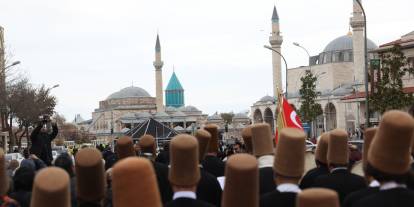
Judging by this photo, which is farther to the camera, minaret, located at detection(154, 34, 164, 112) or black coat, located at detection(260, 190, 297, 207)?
minaret, located at detection(154, 34, 164, 112)

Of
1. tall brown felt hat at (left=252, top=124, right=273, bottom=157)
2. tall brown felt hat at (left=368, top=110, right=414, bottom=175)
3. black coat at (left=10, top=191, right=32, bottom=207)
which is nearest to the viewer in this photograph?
tall brown felt hat at (left=368, top=110, right=414, bottom=175)

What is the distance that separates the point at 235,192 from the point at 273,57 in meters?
95.6

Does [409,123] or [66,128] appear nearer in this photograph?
[409,123]

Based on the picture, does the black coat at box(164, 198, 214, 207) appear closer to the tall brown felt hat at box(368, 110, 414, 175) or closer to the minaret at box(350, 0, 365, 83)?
the tall brown felt hat at box(368, 110, 414, 175)

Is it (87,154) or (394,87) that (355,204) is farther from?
(394,87)

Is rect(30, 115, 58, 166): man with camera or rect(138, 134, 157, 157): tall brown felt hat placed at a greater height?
rect(138, 134, 157, 157): tall brown felt hat

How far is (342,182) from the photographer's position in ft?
23.1

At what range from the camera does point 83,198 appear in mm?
5727

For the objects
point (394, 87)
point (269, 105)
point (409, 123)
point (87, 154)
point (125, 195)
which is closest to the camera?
point (125, 195)

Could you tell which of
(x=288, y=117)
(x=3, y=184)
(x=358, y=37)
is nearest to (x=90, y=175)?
(x=3, y=184)

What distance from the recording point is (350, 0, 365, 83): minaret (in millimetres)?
78000

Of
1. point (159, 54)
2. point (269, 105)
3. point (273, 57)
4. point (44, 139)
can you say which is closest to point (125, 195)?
point (44, 139)

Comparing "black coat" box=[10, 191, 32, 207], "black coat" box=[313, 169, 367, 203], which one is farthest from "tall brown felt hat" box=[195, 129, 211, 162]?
"black coat" box=[10, 191, 32, 207]

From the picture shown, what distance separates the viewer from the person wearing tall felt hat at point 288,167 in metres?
5.52
